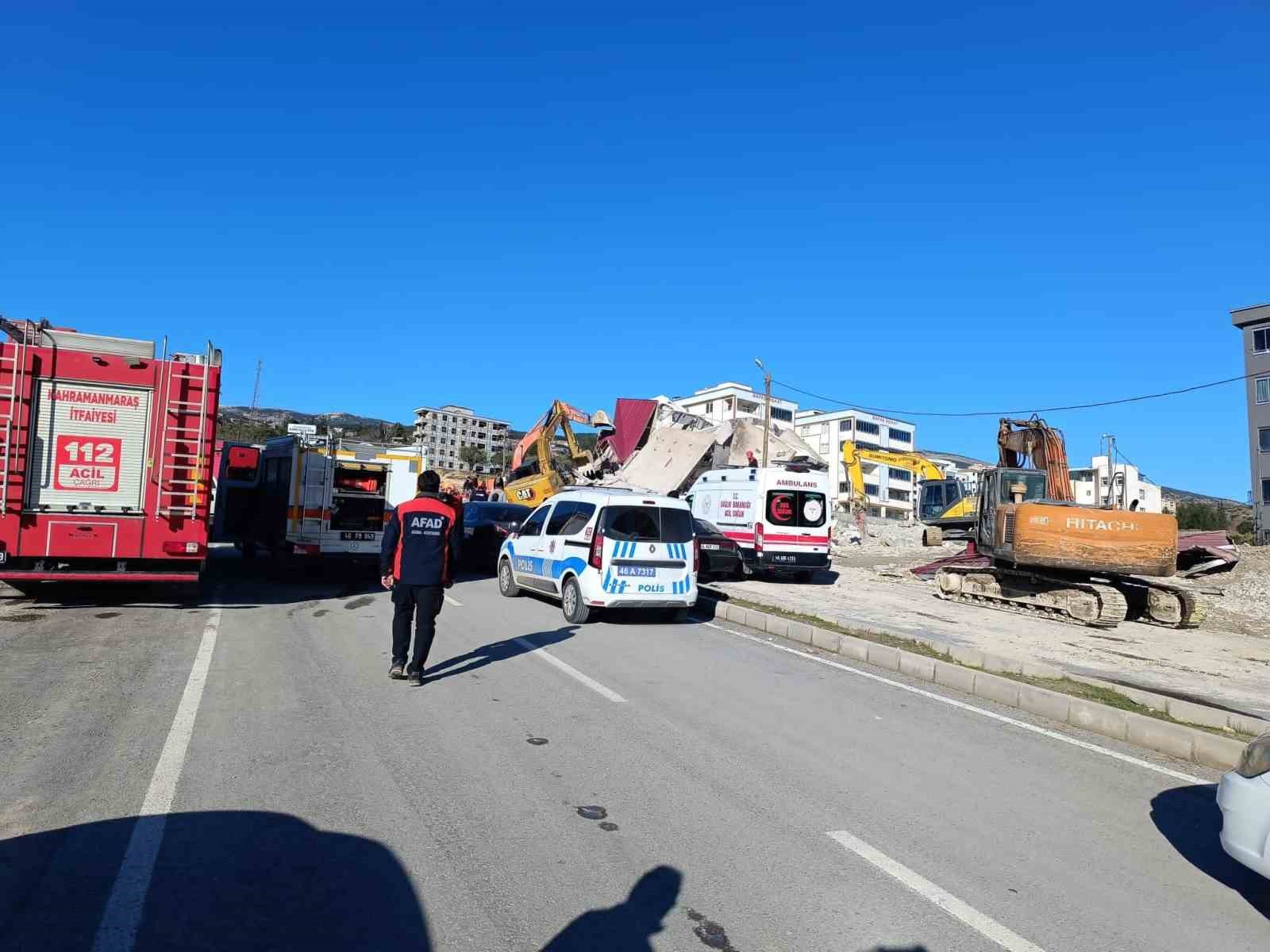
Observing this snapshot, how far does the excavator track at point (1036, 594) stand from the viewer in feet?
48.3

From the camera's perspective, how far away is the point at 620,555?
1216 centimetres

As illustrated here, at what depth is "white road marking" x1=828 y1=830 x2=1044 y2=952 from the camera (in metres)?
3.63

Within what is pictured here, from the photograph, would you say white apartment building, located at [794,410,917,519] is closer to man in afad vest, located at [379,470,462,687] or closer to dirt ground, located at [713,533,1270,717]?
dirt ground, located at [713,533,1270,717]

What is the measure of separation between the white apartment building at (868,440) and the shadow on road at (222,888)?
85.1m

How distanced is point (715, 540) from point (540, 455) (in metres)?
14.1

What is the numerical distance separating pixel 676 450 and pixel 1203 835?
99.6 ft

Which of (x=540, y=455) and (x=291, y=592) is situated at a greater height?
(x=540, y=455)

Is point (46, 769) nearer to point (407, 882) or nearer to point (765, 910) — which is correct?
point (407, 882)

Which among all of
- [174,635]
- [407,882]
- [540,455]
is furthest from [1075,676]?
[540,455]

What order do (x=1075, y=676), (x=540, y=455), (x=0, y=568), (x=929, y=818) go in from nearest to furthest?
(x=929, y=818) < (x=1075, y=676) < (x=0, y=568) < (x=540, y=455)

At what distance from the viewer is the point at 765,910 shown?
3775 millimetres

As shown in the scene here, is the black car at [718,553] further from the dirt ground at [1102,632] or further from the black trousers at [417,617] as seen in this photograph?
the black trousers at [417,617]

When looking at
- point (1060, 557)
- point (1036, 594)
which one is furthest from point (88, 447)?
point (1036, 594)

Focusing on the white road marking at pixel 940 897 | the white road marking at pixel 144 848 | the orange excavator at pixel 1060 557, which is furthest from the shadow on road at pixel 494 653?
the orange excavator at pixel 1060 557
